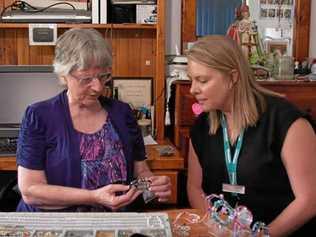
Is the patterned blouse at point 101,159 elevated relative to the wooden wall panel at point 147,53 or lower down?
lower down

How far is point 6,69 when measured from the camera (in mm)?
2662

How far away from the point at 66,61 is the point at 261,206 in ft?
2.87

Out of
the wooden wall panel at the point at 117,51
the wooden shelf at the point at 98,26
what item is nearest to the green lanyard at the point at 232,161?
the wooden shelf at the point at 98,26

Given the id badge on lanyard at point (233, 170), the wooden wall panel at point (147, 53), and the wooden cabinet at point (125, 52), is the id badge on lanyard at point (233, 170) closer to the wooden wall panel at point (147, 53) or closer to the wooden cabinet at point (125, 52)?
the wooden cabinet at point (125, 52)

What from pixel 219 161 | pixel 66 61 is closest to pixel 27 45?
pixel 66 61

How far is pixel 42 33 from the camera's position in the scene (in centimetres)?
282

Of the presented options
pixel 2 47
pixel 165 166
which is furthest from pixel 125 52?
pixel 165 166

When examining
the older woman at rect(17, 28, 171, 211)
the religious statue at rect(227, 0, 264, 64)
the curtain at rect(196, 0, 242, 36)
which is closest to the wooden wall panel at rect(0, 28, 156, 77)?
the curtain at rect(196, 0, 242, 36)

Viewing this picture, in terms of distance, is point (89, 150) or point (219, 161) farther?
point (219, 161)

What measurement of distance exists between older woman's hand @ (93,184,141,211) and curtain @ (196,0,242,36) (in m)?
1.66

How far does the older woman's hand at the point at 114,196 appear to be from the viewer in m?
1.56

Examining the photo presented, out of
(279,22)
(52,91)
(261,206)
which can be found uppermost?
(279,22)

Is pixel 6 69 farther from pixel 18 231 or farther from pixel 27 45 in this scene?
pixel 18 231

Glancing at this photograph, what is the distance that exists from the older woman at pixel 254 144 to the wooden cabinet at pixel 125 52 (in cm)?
103
